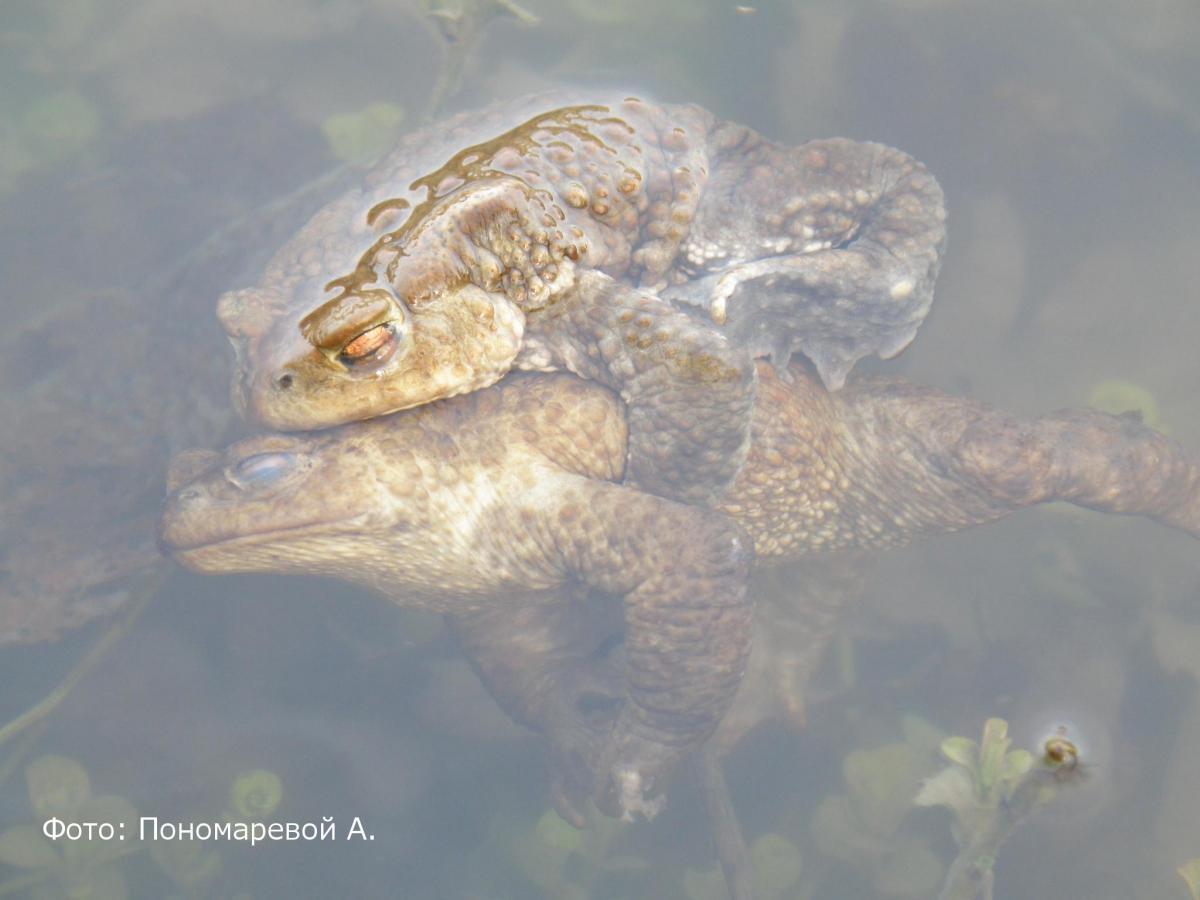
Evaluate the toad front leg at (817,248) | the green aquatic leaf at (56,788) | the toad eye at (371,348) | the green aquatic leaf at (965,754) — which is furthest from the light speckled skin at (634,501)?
the green aquatic leaf at (56,788)

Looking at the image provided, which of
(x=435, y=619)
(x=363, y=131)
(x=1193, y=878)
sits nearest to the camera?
(x=1193, y=878)

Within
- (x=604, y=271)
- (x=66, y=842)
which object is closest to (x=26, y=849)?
(x=66, y=842)

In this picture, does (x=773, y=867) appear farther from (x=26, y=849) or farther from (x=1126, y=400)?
(x=26, y=849)

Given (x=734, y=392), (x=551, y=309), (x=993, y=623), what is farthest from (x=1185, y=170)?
(x=551, y=309)

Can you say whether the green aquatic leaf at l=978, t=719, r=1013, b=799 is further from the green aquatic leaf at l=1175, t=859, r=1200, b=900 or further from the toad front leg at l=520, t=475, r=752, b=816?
the toad front leg at l=520, t=475, r=752, b=816

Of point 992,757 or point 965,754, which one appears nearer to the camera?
point 992,757

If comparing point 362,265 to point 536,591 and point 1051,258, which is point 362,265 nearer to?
point 536,591
